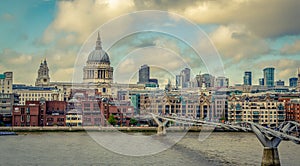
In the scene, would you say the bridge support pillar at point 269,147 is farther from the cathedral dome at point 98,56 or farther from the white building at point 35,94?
the cathedral dome at point 98,56

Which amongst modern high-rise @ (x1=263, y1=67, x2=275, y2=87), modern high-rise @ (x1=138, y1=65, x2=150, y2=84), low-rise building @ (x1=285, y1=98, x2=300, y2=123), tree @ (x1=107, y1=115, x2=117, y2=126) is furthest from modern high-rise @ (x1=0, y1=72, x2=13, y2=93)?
modern high-rise @ (x1=263, y1=67, x2=275, y2=87)

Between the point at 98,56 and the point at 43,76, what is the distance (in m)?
7.54

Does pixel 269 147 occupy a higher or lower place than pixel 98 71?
lower

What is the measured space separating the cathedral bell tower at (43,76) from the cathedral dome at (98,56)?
6.12m

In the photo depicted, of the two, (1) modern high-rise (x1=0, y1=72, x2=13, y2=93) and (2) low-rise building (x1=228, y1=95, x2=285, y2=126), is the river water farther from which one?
(1) modern high-rise (x1=0, y1=72, x2=13, y2=93)

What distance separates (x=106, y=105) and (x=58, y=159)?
13965mm

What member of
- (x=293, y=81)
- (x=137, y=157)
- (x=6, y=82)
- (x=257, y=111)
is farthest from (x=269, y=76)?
(x=137, y=157)

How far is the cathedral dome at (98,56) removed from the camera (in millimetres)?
39719

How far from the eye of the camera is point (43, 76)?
151 ft

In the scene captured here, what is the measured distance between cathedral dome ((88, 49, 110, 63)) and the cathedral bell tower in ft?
20.1

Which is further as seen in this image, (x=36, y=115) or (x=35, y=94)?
(x=35, y=94)

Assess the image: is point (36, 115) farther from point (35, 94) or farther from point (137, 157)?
point (35, 94)

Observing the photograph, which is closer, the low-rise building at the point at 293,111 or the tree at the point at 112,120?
the tree at the point at 112,120

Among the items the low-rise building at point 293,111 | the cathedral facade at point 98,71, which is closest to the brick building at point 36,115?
the low-rise building at point 293,111
